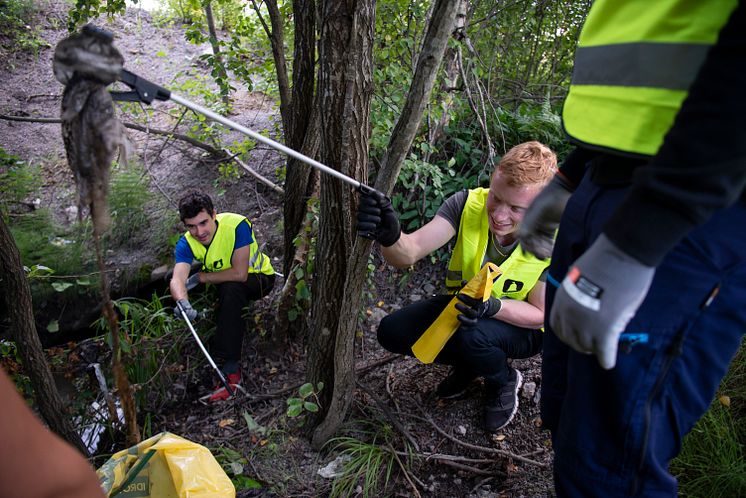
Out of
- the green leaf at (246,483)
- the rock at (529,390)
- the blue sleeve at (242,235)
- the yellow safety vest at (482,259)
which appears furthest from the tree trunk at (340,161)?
the blue sleeve at (242,235)

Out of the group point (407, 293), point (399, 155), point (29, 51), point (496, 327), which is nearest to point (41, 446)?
point (399, 155)

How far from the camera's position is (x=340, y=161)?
186 centimetres

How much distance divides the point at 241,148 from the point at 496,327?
271 cm

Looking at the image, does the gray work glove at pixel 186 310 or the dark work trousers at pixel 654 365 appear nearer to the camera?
the dark work trousers at pixel 654 365

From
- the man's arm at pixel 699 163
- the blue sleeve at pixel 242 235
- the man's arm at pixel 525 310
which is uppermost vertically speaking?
the man's arm at pixel 699 163

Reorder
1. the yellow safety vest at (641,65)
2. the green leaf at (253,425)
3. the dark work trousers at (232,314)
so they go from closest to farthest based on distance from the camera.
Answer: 1. the yellow safety vest at (641,65)
2. the green leaf at (253,425)
3. the dark work trousers at (232,314)

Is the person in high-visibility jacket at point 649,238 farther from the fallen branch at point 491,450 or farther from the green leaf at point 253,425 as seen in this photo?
the green leaf at point 253,425

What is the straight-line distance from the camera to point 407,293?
370 cm

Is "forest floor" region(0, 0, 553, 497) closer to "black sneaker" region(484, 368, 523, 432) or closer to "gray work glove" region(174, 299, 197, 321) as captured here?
"black sneaker" region(484, 368, 523, 432)

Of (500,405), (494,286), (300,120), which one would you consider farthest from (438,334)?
(300,120)

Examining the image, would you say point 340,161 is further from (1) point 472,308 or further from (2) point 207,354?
(2) point 207,354

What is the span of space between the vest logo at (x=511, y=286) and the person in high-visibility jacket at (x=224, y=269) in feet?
6.40

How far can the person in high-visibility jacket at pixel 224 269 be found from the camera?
3.26 metres

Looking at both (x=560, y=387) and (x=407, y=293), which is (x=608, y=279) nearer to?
(x=560, y=387)
